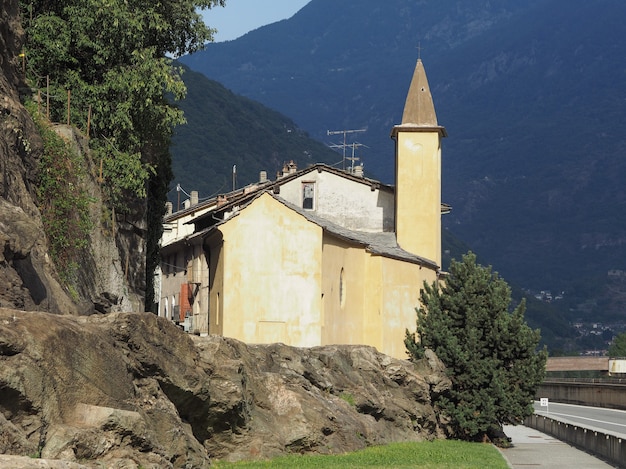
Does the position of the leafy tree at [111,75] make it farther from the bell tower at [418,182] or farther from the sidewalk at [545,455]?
the bell tower at [418,182]

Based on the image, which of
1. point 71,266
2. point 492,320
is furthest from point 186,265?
point 71,266

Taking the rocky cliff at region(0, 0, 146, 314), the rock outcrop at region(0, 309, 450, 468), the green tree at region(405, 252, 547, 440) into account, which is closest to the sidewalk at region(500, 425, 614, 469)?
the green tree at region(405, 252, 547, 440)

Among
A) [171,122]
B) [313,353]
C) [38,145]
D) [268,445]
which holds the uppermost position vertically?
[171,122]

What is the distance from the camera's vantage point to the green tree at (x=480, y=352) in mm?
45969

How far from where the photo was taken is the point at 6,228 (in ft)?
67.0

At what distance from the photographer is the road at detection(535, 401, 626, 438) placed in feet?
187

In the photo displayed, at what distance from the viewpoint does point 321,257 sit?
54.7 metres

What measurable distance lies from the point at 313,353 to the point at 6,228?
19140 millimetres

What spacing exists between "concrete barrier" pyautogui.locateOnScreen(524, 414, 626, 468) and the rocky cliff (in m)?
15.2

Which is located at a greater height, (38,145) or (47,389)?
(38,145)

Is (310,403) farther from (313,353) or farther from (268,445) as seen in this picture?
(313,353)

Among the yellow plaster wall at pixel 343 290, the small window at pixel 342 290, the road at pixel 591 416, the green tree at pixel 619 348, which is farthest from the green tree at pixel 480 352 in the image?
the green tree at pixel 619 348

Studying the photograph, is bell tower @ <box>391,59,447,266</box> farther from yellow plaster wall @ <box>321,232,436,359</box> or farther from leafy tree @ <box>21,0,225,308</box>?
leafy tree @ <box>21,0,225,308</box>

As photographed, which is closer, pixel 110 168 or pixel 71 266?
Result: pixel 71 266
